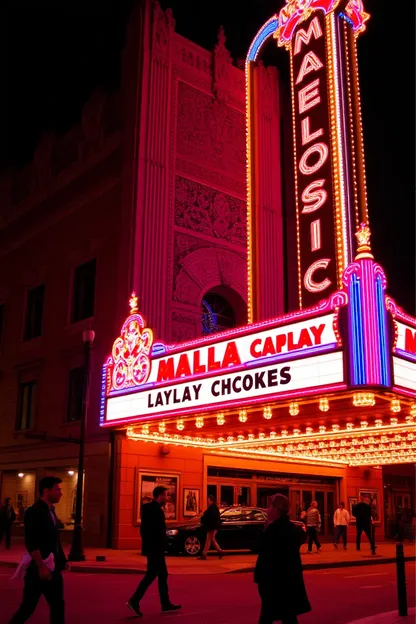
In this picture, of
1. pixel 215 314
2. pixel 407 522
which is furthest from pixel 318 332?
pixel 407 522

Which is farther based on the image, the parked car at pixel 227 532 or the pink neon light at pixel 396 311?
the parked car at pixel 227 532

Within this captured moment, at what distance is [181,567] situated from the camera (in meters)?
15.9

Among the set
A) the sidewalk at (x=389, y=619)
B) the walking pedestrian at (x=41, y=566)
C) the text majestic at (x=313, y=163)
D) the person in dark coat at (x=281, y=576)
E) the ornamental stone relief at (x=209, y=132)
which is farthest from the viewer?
the ornamental stone relief at (x=209, y=132)

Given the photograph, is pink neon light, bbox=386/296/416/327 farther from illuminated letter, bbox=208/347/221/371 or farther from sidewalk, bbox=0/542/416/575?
sidewalk, bbox=0/542/416/575

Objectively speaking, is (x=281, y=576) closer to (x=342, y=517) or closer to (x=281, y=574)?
(x=281, y=574)

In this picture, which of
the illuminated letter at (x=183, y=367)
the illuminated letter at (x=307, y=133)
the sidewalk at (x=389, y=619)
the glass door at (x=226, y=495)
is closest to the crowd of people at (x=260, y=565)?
the sidewalk at (x=389, y=619)

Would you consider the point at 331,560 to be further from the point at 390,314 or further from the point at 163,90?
the point at 163,90

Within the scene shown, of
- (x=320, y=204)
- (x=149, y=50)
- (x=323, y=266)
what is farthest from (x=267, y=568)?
(x=149, y=50)

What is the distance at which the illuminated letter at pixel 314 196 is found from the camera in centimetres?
1739

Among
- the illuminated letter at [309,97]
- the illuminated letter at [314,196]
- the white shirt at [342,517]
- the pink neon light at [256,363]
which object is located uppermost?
the illuminated letter at [309,97]

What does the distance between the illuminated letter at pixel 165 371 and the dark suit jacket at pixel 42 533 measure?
33.9 feet

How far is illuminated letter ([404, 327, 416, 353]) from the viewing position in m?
13.5

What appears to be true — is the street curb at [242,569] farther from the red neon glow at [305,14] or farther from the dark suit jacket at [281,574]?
the red neon glow at [305,14]

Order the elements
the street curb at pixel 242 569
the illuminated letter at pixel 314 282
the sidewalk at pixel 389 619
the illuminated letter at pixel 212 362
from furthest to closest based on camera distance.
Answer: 1. the illuminated letter at pixel 314 282
2. the illuminated letter at pixel 212 362
3. the street curb at pixel 242 569
4. the sidewalk at pixel 389 619
